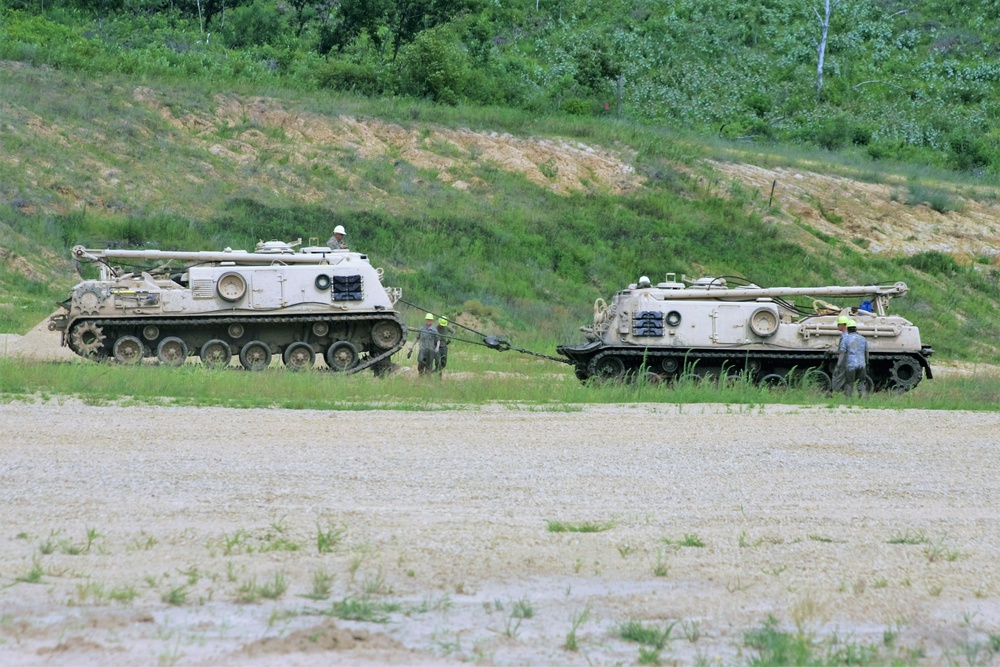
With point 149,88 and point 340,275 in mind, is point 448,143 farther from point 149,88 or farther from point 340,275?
point 340,275

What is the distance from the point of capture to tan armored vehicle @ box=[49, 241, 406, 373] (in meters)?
20.3

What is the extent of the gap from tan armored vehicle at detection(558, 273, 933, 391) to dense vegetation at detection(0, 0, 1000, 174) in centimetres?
2605

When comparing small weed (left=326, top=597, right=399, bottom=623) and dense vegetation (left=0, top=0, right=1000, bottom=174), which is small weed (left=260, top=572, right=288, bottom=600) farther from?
dense vegetation (left=0, top=0, right=1000, bottom=174)

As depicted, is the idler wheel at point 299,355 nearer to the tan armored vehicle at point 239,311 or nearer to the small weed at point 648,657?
the tan armored vehicle at point 239,311

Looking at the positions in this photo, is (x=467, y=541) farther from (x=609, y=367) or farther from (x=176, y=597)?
(x=609, y=367)

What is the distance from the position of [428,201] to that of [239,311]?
18276 millimetres

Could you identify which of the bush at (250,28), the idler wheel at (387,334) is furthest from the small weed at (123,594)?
the bush at (250,28)

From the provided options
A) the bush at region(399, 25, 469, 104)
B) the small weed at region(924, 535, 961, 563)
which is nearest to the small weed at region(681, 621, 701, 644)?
the small weed at region(924, 535, 961, 563)

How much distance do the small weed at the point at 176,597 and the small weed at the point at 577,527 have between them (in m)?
2.61

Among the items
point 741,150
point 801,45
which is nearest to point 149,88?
point 741,150

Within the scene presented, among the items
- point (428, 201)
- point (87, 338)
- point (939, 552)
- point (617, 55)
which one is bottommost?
point (87, 338)

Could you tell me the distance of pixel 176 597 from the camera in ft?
21.0

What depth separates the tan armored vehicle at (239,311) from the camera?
66.5 ft

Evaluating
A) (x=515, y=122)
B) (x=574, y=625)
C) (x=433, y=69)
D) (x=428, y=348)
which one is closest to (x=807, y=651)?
(x=574, y=625)
